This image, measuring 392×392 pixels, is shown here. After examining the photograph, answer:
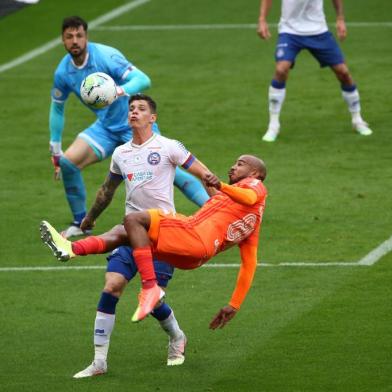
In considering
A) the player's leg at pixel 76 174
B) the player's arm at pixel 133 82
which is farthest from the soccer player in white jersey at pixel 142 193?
the player's leg at pixel 76 174

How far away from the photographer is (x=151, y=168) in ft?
44.1

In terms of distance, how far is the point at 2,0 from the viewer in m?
31.7

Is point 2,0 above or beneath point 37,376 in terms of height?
beneath

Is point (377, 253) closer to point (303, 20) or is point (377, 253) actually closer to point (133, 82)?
point (133, 82)

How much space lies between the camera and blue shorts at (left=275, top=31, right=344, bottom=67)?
2198 cm

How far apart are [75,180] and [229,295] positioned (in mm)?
3367

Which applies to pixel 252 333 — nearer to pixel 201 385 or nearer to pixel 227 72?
pixel 201 385

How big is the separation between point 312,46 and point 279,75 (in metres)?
0.65

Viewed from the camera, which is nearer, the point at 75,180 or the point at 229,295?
the point at 229,295

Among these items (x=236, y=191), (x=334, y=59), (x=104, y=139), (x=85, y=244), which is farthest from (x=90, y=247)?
(x=334, y=59)

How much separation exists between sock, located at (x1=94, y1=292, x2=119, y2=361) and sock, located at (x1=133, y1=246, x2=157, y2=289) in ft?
2.09

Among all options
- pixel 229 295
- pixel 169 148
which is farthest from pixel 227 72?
pixel 169 148

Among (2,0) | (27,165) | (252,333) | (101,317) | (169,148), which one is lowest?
(2,0)

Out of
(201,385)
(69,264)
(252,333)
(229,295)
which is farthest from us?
(69,264)
